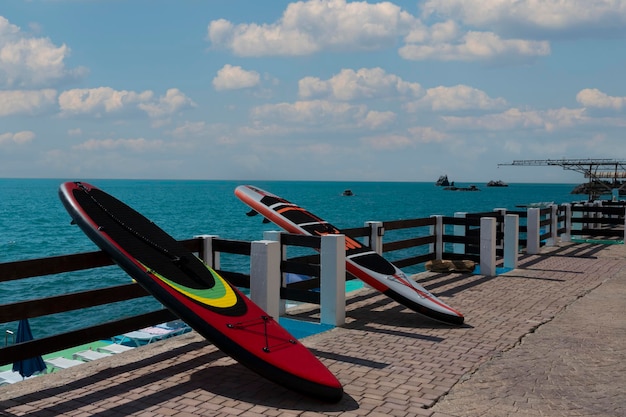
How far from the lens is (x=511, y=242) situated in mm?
14891

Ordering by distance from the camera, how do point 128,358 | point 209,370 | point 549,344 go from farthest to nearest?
1. point 549,344
2. point 128,358
3. point 209,370

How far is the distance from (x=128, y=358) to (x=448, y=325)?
14.4ft

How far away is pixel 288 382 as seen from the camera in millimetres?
5906

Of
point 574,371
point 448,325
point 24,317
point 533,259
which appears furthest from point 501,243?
point 24,317

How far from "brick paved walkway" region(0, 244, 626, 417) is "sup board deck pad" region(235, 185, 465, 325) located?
0.88 ft

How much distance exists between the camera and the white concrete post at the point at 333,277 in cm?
873

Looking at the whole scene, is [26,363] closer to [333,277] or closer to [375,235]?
[333,277]

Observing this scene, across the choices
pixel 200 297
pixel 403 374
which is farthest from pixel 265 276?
pixel 403 374

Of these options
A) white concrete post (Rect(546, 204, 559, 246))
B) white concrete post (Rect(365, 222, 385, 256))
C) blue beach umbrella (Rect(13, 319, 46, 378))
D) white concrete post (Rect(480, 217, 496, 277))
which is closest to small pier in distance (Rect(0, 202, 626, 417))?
white concrete post (Rect(365, 222, 385, 256))

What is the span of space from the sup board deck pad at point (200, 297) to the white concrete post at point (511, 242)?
935 cm

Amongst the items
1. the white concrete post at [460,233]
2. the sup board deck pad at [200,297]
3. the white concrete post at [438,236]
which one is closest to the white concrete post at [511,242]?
the white concrete post at [460,233]

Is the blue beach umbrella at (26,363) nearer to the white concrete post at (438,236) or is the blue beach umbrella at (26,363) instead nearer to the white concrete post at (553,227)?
the white concrete post at (438,236)

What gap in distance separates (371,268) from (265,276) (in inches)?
86.3

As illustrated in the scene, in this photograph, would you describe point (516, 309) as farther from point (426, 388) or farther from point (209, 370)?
point (209, 370)
